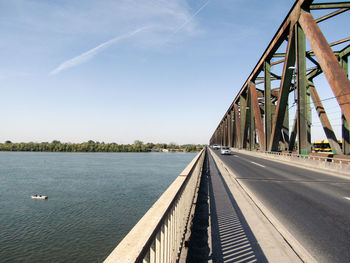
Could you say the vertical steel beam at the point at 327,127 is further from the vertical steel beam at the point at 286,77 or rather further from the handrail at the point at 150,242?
the handrail at the point at 150,242

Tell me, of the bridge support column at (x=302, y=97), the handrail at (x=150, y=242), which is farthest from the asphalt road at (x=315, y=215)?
the bridge support column at (x=302, y=97)

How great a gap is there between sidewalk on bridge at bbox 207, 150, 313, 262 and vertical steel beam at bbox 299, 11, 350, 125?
13142mm

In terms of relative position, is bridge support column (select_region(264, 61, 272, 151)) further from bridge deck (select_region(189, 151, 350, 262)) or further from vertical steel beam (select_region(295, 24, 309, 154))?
bridge deck (select_region(189, 151, 350, 262))

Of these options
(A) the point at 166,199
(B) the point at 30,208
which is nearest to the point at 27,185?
(B) the point at 30,208

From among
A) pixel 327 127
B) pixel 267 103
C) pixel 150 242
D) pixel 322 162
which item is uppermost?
pixel 267 103

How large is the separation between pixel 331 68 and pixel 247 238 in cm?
1735

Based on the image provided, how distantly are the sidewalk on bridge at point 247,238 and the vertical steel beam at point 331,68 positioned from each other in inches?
517

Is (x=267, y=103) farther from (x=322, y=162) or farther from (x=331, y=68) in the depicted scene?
(x=331, y=68)

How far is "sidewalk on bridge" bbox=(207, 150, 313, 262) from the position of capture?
165 inches

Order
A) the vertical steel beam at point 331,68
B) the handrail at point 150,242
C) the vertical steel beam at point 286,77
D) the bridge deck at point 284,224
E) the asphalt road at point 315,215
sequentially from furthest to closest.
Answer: the vertical steel beam at point 286,77 < the vertical steel beam at point 331,68 < the asphalt road at point 315,215 < the bridge deck at point 284,224 < the handrail at point 150,242

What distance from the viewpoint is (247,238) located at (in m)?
4.97

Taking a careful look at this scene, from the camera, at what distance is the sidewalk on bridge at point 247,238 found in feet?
13.8

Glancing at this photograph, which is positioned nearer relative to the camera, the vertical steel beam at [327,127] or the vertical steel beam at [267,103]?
the vertical steel beam at [327,127]

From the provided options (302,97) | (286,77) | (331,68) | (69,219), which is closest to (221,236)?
(69,219)
